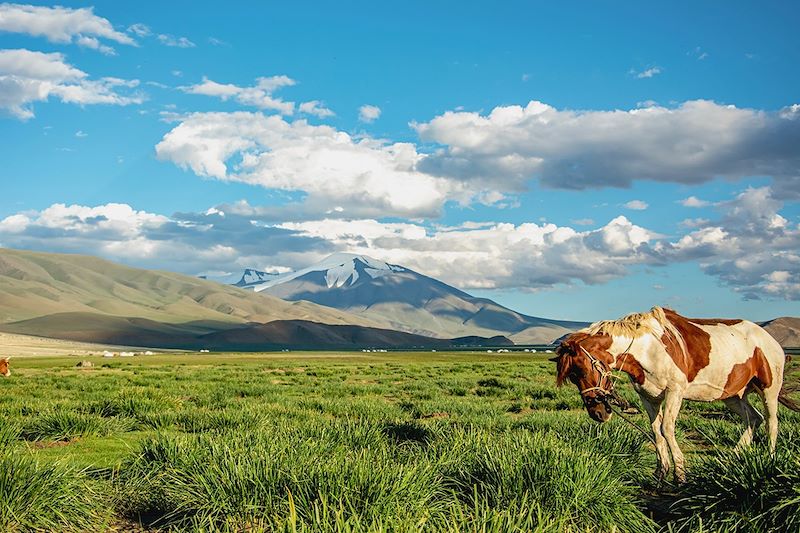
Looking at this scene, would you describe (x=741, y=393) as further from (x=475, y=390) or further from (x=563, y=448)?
(x=475, y=390)

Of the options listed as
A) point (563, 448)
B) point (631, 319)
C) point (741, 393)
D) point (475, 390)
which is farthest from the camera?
point (475, 390)

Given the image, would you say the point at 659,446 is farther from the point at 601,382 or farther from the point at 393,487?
the point at 393,487

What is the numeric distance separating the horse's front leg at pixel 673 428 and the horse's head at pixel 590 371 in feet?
Answer: 2.86

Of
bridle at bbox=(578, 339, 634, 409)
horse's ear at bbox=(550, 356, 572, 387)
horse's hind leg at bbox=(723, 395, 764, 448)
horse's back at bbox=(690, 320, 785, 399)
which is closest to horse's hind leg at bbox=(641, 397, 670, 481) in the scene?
horse's back at bbox=(690, 320, 785, 399)

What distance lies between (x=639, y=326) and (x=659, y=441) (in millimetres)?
1482

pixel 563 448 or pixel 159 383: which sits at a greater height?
pixel 563 448

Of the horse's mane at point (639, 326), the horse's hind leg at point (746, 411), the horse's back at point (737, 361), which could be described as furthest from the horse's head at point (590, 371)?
the horse's hind leg at point (746, 411)

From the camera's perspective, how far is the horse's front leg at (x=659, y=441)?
8039mm

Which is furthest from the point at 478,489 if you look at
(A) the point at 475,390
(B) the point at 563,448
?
(A) the point at 475,390

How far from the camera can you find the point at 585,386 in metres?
7.65

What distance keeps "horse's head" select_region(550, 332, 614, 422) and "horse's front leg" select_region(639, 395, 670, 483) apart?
0.97m

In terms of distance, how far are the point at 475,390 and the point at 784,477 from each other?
70.2ft

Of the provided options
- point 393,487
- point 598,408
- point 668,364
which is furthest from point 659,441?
point 393,487

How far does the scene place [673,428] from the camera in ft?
26.3
